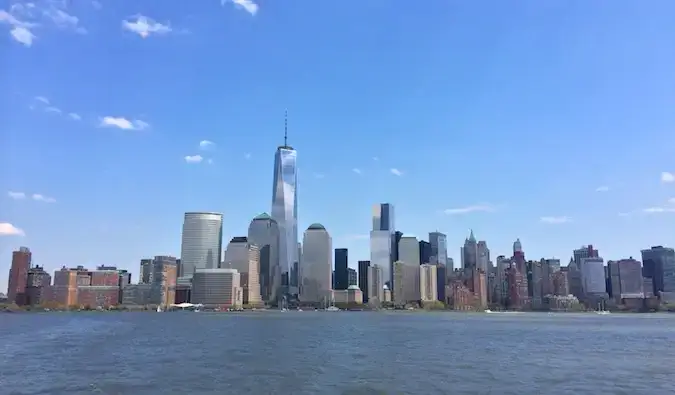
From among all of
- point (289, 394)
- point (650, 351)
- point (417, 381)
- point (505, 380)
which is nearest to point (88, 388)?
point (289, 394)

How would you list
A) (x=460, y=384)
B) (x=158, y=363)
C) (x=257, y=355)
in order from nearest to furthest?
1. (x=460, y=384)
2. (x=158, y=363)
3. (x=257, y=355)

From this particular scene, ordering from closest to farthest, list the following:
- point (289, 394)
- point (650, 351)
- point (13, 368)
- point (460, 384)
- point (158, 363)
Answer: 1. point (289, 394)
2. point (460, 384)
3. point (13, 368)
4. point (158, 363)
5. point (650, 351)

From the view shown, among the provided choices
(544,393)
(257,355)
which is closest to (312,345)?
(257,355)

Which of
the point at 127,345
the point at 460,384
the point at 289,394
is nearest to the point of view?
the point at 289,394

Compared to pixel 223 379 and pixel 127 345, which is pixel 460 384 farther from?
pixel 127 345

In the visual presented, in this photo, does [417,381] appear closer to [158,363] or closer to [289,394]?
[289,394]

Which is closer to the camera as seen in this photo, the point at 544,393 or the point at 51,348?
the point at 544,393

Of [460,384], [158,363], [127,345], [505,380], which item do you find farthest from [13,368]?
[505,380]

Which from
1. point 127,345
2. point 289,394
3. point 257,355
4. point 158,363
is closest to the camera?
point 289,394

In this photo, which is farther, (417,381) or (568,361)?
(568,361)
